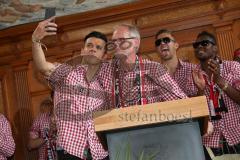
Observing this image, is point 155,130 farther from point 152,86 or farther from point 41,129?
point 41,129

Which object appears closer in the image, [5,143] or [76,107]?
[76,107]

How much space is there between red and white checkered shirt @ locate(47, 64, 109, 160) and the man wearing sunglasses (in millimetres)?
941

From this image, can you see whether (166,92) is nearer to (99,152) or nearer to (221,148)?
(99,152)

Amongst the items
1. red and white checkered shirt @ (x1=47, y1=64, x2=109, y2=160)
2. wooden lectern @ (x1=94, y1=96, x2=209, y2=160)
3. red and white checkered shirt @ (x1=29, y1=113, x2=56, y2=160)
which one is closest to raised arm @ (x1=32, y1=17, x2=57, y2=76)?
red and white checkered shirt @ (x1=47, y1=64, x2=109, y2=160)

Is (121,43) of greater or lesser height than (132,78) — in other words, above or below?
above

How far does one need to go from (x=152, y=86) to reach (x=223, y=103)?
91 cm

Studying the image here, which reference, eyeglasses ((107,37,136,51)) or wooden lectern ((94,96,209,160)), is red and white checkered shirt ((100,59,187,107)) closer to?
eyeglasses ((107,37,136,51))

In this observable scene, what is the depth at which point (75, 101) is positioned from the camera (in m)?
3.06

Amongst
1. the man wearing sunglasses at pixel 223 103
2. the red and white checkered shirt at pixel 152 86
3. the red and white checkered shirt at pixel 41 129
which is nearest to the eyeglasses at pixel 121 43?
the red and white checkered shirt at pixel 152 86

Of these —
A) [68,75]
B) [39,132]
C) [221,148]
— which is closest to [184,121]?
[68,75]

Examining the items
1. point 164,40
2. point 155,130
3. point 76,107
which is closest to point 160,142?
point 155,130

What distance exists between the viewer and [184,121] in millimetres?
2424

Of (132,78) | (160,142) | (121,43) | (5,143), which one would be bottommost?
(5,143)

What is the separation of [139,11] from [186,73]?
224 centimetres
